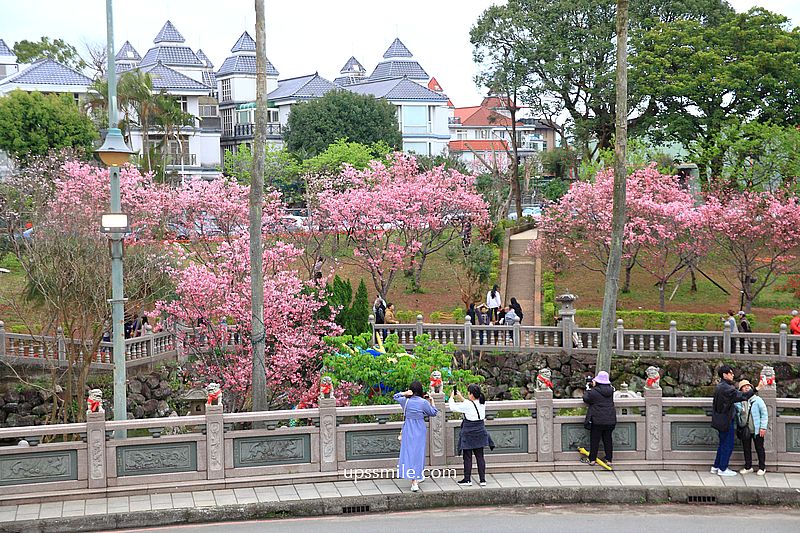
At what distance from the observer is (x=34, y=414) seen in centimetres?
2519

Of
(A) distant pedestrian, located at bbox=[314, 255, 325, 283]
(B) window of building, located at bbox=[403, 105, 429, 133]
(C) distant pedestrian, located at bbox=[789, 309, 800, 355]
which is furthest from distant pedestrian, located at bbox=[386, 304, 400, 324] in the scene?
(B) window of building, located at bbox=[403, 105, 429, 133]

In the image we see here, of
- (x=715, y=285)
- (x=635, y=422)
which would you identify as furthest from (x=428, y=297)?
(x=635, y=422)

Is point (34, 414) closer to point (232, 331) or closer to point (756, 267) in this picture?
point (232, 331)

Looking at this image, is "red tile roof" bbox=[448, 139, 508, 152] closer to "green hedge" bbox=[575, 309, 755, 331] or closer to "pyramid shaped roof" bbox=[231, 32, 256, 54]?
"pyramid shaped roof" bbox=[231, 32, 256, 54]

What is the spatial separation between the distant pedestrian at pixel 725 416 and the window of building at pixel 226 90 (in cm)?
6521

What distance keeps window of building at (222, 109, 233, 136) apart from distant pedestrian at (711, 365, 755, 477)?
211ft

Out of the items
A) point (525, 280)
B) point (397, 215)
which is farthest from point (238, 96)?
point (397, 215)

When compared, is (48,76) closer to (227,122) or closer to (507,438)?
(227,122)

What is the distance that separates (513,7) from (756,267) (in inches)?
819

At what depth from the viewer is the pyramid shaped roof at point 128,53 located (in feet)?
265

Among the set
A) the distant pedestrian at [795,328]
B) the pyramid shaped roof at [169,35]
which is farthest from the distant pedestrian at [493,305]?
the pyramid shaped roof at [169,35]

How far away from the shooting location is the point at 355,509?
45.2ft

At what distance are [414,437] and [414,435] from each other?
1.2 inches

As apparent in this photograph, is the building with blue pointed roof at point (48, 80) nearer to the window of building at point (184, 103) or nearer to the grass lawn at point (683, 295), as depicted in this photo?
the window of building at point (184, 103)
